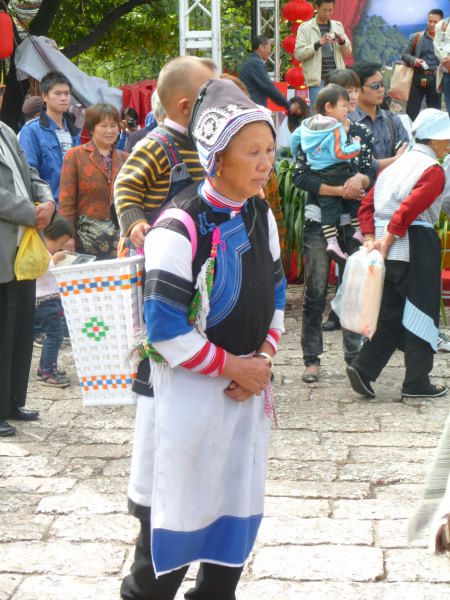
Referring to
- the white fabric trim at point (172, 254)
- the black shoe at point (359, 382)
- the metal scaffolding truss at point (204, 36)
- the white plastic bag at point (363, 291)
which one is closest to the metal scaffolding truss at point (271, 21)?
the metal scaffolding truss at point (204, 36)

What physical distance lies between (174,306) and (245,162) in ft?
1.52

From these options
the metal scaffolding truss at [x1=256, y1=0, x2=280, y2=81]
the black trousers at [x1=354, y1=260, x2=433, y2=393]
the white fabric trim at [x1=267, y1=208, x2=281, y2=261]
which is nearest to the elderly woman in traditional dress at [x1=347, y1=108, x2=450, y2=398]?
the black trousers at [x1=354, y1=260, x2=433, y2=393]

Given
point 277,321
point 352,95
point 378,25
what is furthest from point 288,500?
point 378,25

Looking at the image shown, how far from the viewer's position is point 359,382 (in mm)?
6883

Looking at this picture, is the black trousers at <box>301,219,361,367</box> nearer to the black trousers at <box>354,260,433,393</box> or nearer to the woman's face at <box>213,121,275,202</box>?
the black trousers at <box>354,260,433,393</box>

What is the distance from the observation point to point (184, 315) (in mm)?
2965

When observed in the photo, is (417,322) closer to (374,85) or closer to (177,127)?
(374,85)

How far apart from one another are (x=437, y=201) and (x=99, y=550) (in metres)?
3.55

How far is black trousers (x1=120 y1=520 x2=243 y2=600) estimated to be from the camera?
10.1 feet

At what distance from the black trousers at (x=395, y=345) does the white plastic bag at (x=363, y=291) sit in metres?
0.30

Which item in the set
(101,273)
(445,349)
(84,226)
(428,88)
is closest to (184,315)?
(101,273)

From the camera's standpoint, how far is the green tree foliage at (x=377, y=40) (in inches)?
682

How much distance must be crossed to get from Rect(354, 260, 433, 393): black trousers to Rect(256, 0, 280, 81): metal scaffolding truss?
11326 millimetres

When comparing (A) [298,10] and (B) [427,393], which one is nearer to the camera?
(B) [427,393]
